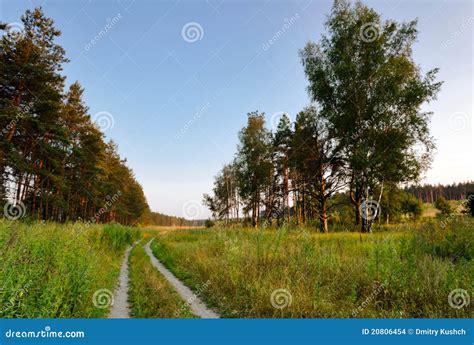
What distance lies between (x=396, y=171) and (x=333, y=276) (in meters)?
15.0

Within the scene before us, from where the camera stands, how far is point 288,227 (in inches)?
410

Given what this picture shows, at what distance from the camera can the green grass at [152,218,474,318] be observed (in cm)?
616

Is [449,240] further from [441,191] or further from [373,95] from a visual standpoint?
[441,191]

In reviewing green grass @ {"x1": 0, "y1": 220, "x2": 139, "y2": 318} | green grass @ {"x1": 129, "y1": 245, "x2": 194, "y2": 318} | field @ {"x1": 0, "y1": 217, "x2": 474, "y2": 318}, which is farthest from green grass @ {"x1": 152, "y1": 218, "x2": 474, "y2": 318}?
green grass @ {"x1": 0, "y1": 220, "x2": 139, "y2": 318}

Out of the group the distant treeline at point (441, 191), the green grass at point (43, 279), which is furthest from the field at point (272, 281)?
the distant treeline at point (441, 191)

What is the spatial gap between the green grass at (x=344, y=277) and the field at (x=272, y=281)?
25mm

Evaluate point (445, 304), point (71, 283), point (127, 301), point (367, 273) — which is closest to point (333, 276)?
point (367, 273)

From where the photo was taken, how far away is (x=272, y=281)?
7.49 meters

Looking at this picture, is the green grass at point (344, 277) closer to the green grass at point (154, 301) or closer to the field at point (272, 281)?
the field at point (272, 281)

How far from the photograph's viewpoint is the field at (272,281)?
5.91 meters

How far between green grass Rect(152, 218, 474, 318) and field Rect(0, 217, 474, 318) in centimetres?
2

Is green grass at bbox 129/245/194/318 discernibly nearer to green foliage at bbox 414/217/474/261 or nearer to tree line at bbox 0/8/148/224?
green foliage at bbox 414/217/474/261

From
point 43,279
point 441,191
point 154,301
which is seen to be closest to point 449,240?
point 154,301

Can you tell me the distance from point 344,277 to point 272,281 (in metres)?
1.96
